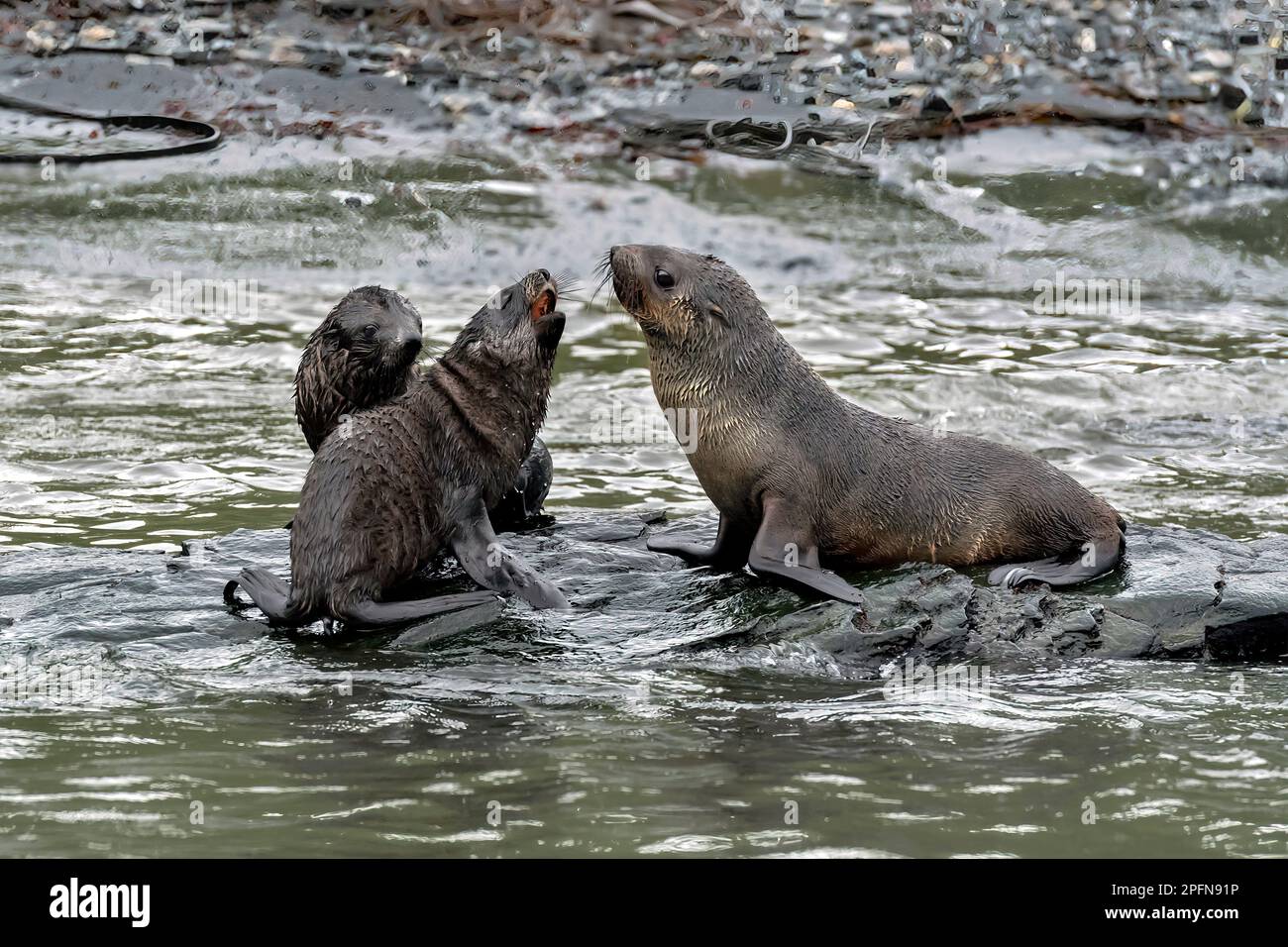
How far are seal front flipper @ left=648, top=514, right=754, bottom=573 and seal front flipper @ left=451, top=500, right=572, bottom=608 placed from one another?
2.33 feet

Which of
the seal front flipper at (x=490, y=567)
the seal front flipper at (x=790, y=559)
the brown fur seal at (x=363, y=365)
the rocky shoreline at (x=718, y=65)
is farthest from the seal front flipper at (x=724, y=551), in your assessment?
the rocky shoreline at (x=718, y=65)

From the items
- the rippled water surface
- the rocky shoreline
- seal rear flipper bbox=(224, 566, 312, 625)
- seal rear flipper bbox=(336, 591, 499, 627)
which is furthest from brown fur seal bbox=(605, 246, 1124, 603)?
the rocky shoreline

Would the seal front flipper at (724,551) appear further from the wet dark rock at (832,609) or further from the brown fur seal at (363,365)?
the brown fur seal at (363,365)

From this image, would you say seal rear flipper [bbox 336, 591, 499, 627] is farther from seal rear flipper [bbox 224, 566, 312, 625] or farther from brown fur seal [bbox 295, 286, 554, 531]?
brown fur seal [bbox 295, 286, 554, 531]

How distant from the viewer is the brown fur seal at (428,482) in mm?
6883

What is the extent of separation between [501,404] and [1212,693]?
310 cm

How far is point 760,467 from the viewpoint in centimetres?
729

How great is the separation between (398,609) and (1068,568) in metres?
2.79

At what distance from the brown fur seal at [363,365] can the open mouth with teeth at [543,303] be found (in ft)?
1.98

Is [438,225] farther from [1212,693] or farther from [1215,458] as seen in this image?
[1212,693]

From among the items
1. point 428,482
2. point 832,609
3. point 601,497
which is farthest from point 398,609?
point 601,497

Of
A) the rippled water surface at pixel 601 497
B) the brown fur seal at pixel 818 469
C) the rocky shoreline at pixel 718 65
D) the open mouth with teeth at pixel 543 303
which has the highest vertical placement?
the rocky shoreline at pixel 718 65
